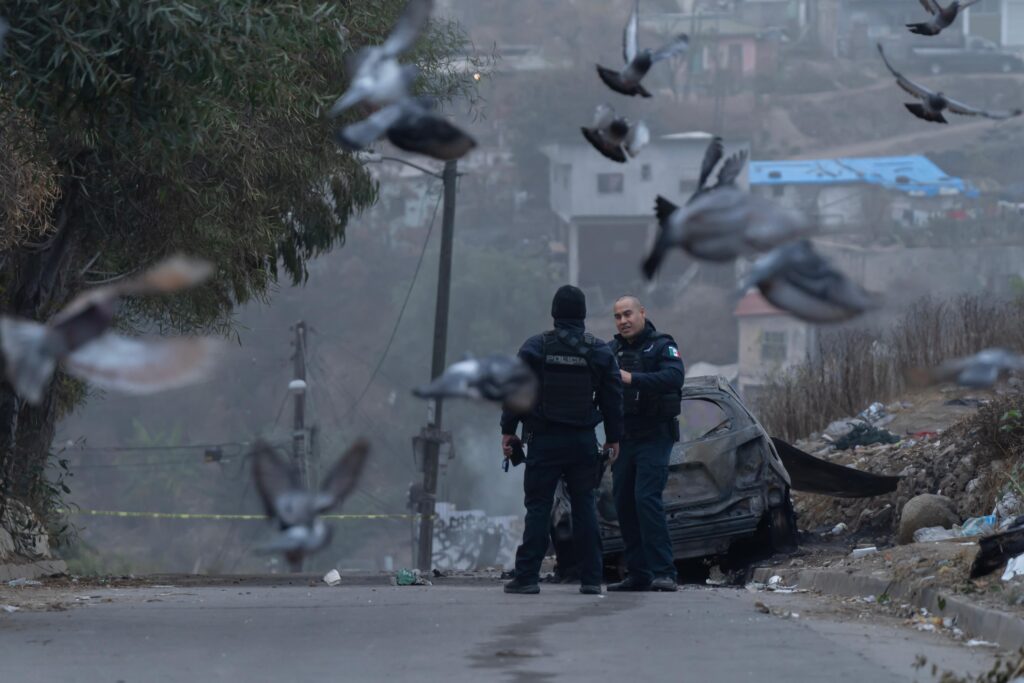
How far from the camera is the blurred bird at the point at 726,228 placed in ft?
15.4

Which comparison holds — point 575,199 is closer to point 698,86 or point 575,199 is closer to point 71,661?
point 698,86

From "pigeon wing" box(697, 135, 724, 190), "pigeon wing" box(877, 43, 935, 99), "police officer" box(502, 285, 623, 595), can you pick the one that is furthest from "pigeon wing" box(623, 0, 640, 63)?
"police officer" box(502, 285, 623, 595)

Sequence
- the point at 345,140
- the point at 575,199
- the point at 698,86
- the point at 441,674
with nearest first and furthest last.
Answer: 1. the point at 345,140
2. the point at 441,674
3. the point at 575,199
4. the point at 698,86

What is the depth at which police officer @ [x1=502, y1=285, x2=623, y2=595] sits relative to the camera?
10.8 m

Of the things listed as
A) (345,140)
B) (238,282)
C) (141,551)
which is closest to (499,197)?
(141,551)

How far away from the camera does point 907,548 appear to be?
1199 centimetres

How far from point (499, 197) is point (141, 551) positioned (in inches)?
1018

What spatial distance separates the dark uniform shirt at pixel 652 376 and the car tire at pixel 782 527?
250cm

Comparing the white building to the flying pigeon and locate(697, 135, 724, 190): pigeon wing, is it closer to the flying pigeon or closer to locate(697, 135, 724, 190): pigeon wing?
locate(697, 135, 724, 190): pigeon wing

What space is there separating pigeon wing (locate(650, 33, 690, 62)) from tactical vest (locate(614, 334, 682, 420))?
553 centimetres

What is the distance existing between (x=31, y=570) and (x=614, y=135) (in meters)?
11.4

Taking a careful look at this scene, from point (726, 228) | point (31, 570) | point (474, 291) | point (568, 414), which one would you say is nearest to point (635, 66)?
point (726, 228)

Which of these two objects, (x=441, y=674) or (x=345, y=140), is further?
(x=441, y=674)

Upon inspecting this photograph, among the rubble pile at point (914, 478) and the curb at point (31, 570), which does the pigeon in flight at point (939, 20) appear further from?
the curb at point (31, 570)
